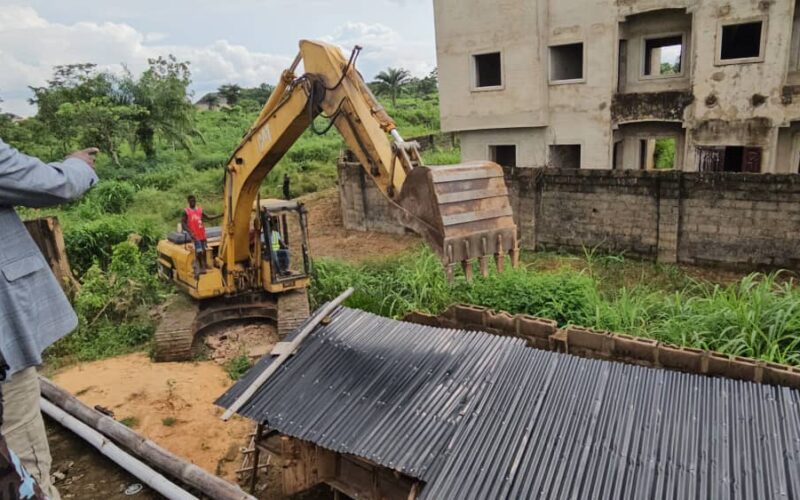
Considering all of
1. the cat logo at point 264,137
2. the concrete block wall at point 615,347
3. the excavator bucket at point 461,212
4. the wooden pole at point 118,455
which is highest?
the cat logo at point 264,137

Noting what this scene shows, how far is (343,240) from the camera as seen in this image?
15.4 m

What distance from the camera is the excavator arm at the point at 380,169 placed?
4.03 m

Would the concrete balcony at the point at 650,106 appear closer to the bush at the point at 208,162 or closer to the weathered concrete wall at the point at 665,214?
the weathered concrete wall at the point at 665,214

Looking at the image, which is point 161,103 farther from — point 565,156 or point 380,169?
point 380,169

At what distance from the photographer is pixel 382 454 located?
3539 millimetres

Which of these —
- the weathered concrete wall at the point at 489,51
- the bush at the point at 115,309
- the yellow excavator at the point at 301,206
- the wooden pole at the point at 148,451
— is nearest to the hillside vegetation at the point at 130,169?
the bush at the point at 115,309

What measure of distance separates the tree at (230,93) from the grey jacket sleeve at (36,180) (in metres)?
60.3

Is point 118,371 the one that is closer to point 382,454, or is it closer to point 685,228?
point 382,454

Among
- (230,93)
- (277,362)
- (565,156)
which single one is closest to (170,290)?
(277,362)

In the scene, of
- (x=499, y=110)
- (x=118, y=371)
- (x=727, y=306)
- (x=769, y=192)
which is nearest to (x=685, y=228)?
(x=769, y=192)

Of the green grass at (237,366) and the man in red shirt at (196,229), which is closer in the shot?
the green grass at (237,366)

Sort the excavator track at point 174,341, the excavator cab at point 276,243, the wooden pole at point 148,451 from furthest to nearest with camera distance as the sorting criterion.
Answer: the excavator cab at point 276,243
the excavator track at point 174,341
the wooden pole at point 148,451

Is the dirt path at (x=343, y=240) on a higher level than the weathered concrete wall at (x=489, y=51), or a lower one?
lower

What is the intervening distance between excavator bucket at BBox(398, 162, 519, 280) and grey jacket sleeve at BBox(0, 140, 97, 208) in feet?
7.47
